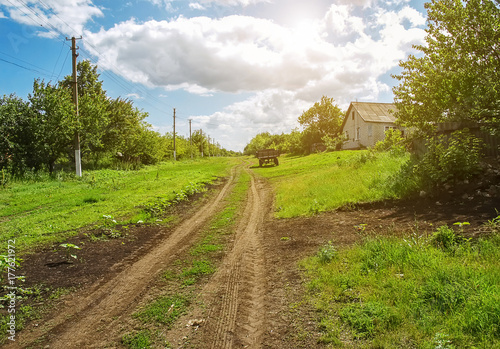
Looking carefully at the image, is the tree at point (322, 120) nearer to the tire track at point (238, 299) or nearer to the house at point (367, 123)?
the house at point (367, 123)

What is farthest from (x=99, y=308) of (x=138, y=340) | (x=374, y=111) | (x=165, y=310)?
(x=374, y=111)

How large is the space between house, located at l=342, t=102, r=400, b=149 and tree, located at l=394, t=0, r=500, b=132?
71.6 feet

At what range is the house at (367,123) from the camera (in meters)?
34.7

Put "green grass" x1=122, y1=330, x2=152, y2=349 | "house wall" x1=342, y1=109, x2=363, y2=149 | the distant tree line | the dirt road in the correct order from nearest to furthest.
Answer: "green grass" x1=122, y1=330, x2=152, y2=349 → the dirt road → "house wall" x1=342, y1=109, x2=363, y2=149 → the distant tree line

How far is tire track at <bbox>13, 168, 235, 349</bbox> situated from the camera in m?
3.46

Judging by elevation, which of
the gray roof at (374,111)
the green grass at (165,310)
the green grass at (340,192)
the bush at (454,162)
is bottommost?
the green grass at (165,310)

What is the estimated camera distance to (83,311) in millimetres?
4086

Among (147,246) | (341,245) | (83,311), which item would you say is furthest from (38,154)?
(341,245)

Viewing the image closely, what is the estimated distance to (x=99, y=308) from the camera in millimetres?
4160

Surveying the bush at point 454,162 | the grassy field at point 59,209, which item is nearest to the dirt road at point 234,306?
the grassy field at point 59,209

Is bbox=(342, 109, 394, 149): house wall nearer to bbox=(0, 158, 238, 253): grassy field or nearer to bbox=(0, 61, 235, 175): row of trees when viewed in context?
bbox=(0, 158, 238, 253): grassy field

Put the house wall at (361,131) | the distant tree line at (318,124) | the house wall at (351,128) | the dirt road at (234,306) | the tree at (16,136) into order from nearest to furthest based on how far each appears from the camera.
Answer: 1. the dirt road at (234,306)
2. the tree at (16,136)
3. the house wall at (361,131)
4. the house wall at (351,128)
5. the distant tree line at (318,124)

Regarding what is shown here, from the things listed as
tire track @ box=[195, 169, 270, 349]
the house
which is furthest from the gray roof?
tire track @ box=[195, 169, 270, 349]

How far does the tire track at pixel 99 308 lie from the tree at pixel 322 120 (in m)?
46.2
